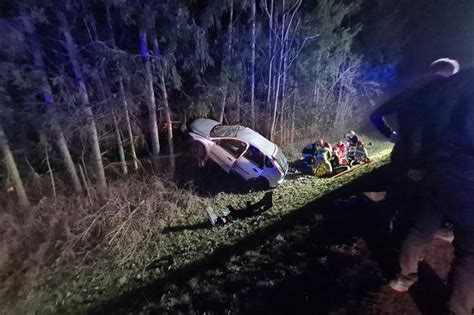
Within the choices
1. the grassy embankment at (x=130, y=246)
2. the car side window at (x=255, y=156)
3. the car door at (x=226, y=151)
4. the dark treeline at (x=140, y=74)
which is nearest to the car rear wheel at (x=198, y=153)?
the car door at (x=226, y=151)

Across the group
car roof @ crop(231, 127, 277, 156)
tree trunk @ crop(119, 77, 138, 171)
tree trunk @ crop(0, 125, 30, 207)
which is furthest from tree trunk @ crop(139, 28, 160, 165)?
tree trunk @ crop(0, 125, 30, 207)

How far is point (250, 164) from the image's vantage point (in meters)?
8.85

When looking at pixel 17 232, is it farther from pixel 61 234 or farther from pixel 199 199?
pixel 199 199

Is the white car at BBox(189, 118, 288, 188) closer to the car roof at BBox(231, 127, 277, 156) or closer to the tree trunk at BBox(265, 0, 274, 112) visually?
the car roof at BBox(231, 127, 277, 156)

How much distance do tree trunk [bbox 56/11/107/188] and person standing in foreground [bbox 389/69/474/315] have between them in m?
7.77

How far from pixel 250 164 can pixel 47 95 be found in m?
5.96

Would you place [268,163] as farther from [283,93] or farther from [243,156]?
[283,93]

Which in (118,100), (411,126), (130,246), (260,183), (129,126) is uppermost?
(411,126)

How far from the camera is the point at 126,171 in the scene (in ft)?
29.7

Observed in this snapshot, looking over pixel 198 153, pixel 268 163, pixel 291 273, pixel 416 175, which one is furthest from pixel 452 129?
pixel 198 153

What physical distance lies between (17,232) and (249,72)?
9.07m

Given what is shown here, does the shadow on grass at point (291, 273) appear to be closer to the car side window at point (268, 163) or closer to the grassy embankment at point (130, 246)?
the grassy embankment at point (130, 246)

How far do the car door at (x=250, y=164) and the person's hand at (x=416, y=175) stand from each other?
6044mm

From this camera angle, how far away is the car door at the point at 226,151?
351 inches
